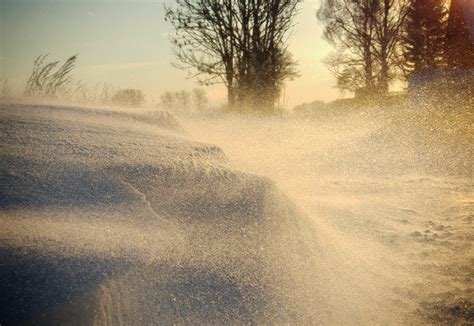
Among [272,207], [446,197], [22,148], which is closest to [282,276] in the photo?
[272,207]

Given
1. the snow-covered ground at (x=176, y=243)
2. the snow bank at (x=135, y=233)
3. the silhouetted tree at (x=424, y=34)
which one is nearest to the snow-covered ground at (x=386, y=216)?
the snow-covered ground at (x=176, y=243)

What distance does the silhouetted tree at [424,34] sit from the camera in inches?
706

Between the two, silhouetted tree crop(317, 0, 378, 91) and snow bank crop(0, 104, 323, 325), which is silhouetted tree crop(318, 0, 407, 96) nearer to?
silhouetted tree crop(317, 0, 378, 91)

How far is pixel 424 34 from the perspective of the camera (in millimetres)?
18297

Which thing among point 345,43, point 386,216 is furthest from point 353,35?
point 386,216

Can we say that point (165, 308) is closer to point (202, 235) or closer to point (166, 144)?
point (202, 235)

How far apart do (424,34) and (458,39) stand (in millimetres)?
4452

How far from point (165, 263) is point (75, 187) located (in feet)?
2.14

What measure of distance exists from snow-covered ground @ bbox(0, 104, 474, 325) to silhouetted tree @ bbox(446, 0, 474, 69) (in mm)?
13374

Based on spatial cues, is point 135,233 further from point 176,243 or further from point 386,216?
point 386,216

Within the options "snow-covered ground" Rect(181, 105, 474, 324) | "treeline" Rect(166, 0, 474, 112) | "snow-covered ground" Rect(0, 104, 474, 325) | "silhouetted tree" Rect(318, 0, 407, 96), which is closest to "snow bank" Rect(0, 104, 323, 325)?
"snow-covered ground" Rect(0, 104, 474, 325)

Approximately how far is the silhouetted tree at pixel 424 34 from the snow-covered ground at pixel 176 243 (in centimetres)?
1831

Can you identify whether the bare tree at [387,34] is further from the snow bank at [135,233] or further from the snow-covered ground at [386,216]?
the snow bank at [135,233]

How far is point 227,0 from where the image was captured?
414 inches
